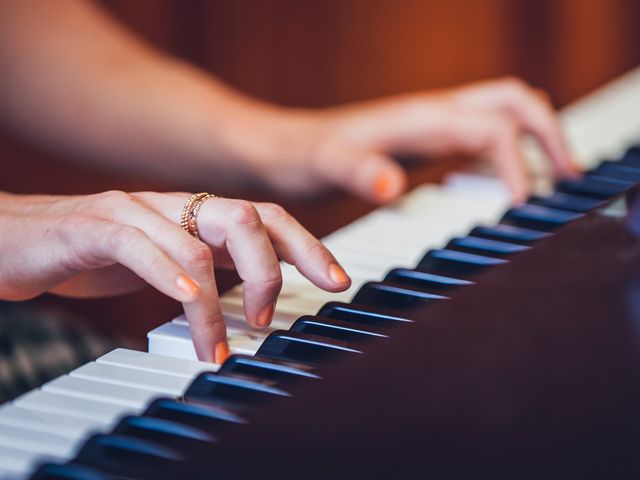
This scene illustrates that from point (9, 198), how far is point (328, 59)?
162cm

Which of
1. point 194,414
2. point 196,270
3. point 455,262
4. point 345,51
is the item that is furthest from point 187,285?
point 345,51

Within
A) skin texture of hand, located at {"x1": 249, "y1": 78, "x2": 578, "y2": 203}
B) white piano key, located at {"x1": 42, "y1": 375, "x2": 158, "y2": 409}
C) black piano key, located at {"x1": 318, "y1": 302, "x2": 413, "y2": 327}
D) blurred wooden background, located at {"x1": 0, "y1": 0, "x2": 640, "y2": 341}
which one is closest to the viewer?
white piano key, located at {"x1": 42, "y1": 375, "x2": 158, "y2": 409}

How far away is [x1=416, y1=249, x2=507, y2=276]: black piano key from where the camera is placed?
29.8 inches

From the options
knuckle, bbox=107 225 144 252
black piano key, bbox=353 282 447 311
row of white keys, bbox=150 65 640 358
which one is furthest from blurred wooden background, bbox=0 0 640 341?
knuckle, bbox=107 225 144 252

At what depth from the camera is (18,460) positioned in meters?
0.47

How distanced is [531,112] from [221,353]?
744 millimetres

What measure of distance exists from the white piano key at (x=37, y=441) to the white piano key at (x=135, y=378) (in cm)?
8

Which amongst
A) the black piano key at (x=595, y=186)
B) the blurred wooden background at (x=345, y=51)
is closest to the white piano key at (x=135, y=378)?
the black piano key at (x=595, y=186)

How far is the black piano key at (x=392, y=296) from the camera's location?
0.70 m

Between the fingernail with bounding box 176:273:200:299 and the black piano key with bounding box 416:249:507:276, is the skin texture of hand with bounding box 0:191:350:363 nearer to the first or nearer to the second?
the fingernail with bounding box 176:273:200:299

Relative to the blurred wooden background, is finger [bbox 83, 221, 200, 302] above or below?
below

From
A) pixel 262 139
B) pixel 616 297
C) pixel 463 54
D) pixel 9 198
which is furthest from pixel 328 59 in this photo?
pixel 616 297

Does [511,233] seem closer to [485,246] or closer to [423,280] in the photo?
[485,246]

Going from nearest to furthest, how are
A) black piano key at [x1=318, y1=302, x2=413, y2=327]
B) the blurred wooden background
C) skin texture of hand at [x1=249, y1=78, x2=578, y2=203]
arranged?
1. black piano key at [x1=318, y1=302, x2=413, y2=327]
2. skin texture of hand at [x1=249, y1=78, x2=578, y2=203]
3. the blurred wooden background
